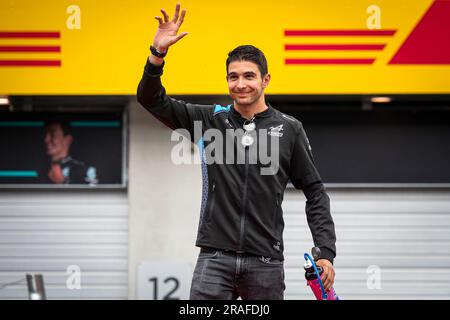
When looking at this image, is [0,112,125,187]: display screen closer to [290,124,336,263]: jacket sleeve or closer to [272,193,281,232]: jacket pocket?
[290,124,336,263]: jacket sleeve

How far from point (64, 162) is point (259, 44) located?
2.99m

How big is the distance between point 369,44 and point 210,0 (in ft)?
6.55

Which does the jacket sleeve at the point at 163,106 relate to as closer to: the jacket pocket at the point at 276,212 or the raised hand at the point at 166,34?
the raised hand at the point at 166,34

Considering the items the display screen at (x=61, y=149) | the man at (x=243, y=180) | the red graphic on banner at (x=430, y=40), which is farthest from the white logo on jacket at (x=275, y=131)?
the display screen at (x=61, y=149)

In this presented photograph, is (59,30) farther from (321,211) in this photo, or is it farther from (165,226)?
(321,211)

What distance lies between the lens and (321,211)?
4.95 metres

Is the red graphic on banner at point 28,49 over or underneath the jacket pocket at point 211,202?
over

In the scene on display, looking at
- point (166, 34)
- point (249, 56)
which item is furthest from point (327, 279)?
point (166, 34)

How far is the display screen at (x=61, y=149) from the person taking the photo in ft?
33.3

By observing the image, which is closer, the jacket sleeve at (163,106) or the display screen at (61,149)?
the jacket sleeve at (163,106)

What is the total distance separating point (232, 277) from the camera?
4656 mm

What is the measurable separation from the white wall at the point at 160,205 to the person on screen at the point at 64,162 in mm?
655

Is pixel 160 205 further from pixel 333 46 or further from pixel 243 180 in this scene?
pixel 243 180

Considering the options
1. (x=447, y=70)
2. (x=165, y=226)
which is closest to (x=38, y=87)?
(x=165, y=226)
